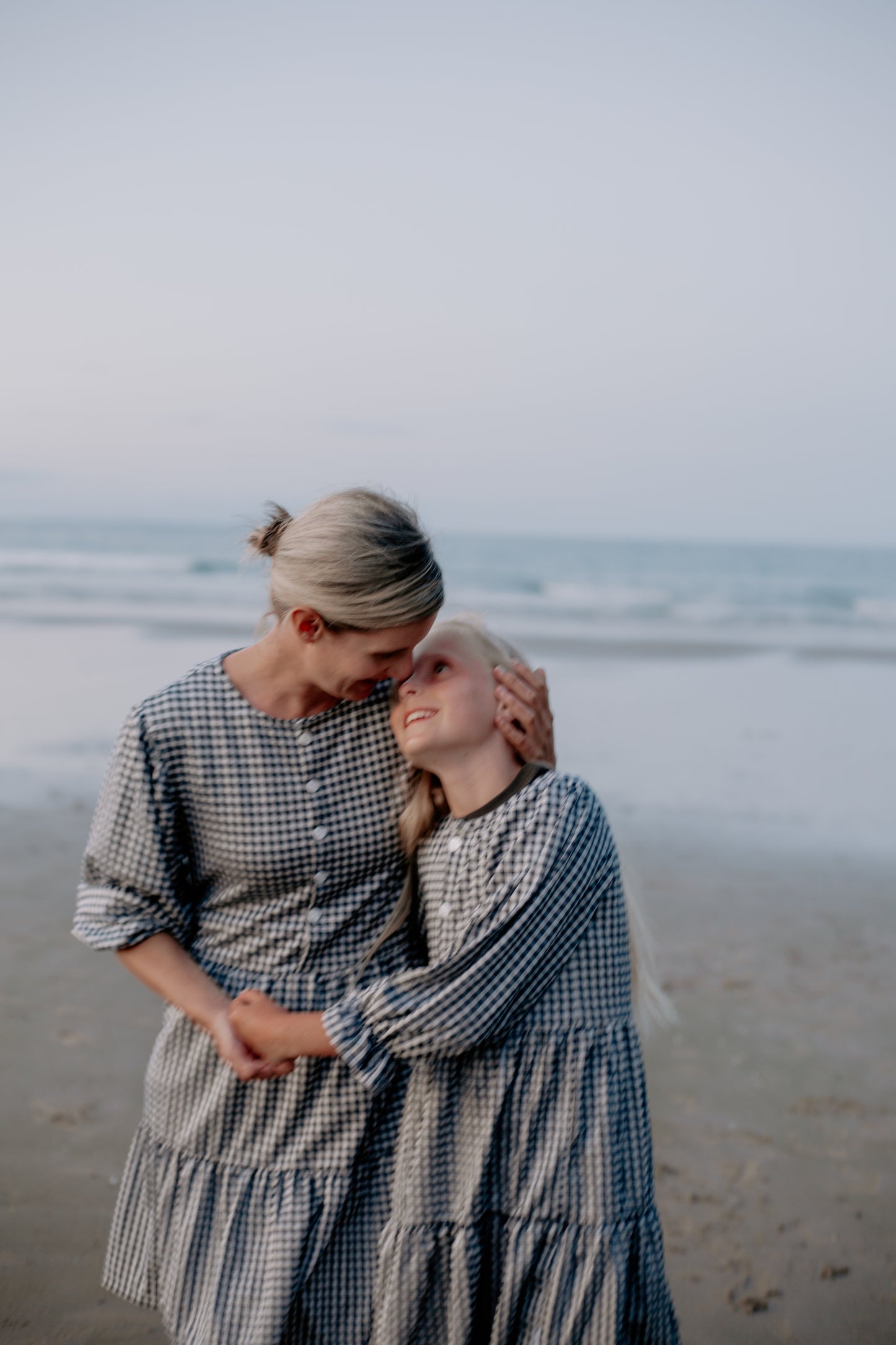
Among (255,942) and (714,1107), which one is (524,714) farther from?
(714,1107)

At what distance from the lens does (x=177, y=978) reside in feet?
6.81

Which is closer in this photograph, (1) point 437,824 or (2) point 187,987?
(2) point 187,987

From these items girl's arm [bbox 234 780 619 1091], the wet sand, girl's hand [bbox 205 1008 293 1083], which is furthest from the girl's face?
the wet sand

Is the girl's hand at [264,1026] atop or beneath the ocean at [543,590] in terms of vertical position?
atop

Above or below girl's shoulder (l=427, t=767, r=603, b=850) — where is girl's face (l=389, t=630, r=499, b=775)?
above

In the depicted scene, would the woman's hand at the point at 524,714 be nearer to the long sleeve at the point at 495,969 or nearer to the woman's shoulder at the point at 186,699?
the long sleeve at the point at 495,969

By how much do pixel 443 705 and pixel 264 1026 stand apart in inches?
24.5

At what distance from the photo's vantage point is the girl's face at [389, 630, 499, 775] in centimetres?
210

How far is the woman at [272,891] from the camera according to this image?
2.05 metres

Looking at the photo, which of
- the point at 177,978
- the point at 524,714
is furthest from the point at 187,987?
the point at 524,714

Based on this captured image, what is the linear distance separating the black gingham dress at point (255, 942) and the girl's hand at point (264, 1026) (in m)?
0.13

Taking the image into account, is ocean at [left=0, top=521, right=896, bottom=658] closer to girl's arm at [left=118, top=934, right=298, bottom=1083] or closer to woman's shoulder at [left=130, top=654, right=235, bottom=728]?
woman's shoulder at [left=130, top=654, right=235, bottom=728]

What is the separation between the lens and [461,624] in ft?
7.43

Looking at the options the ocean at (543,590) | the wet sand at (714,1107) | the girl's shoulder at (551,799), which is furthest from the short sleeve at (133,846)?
the ocean at (543,590)
